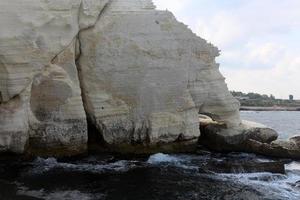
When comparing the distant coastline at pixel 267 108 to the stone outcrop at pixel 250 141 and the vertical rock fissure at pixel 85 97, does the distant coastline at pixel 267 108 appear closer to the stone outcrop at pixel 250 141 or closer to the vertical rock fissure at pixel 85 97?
the stone outcrop at pixel 250 141

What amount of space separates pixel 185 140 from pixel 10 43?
878 cm

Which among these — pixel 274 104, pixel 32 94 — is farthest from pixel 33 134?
pixel 274 104

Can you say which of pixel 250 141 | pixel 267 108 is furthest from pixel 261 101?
pixel 250 141

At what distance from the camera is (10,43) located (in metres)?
19.4

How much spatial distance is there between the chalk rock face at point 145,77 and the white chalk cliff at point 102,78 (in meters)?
0.04

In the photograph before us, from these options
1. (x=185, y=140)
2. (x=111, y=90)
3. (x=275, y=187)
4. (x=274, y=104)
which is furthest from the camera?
(x=274, y=104)

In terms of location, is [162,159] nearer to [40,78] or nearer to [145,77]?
[145,77]

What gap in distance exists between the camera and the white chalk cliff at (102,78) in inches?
774

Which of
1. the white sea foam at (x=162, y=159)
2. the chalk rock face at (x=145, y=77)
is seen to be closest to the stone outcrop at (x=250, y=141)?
the chalk rock face at (x=145, y=77)

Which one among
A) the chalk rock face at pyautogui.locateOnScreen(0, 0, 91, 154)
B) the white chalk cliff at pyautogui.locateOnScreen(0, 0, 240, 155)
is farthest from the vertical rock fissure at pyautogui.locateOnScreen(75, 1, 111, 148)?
the chalk rock face at pyautogui.locateOnScreen(0, 0, 91, 154)

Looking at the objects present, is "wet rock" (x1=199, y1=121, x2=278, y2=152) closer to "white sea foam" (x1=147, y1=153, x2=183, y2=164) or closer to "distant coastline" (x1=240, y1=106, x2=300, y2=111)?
"white sea foam" (x1=147, y1=153, x2=183, y2=164)

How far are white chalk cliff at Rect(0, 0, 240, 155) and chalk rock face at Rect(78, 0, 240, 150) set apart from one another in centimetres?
4

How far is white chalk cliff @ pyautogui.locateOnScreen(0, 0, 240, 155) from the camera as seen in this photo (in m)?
19.7

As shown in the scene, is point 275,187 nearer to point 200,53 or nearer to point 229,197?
point 229,197
